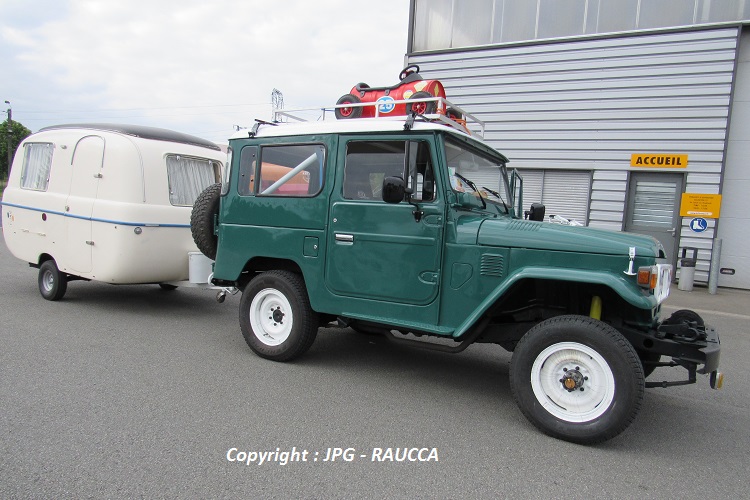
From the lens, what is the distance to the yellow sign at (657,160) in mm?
10500

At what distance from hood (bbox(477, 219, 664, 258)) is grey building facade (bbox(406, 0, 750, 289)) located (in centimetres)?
792

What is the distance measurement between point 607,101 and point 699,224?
10.6 feet

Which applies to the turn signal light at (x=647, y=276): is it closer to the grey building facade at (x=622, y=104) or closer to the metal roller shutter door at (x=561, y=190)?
the grey building facade at (x=622, y=104)

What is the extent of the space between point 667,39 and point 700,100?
144 cm

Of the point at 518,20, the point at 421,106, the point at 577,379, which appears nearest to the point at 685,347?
the point at 577,379

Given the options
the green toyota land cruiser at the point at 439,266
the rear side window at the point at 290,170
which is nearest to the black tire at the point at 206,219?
the green toyota land cruiser at the point at 439,266

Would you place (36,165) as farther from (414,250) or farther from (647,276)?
(647,276)

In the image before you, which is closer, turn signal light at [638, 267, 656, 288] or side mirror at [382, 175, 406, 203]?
turn signal light at [638, 267, 656, 288]

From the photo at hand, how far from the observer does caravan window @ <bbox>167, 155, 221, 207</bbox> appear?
6918 millimetres

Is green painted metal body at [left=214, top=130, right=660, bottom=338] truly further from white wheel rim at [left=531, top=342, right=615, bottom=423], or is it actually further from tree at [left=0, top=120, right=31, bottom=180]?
tree at [left=0, top=120, right=31, bottom=180]

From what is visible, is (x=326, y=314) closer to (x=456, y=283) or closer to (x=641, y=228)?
(x=456, y=283)

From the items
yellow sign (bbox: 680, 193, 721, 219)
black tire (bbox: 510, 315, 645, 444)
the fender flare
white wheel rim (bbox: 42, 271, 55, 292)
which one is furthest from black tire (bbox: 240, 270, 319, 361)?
yellow sign (bbox: 680, 193, 721, 219)

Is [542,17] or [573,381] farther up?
[542,17]

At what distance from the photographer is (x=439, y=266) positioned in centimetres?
406
